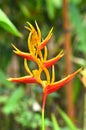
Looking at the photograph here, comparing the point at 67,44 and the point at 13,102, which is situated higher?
the point at 67,44

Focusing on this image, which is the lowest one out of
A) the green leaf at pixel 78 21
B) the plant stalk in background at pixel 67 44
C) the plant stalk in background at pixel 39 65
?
the plant stalk in background at pixel 39 65

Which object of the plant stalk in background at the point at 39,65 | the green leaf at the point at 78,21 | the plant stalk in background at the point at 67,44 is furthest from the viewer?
the green leaf at the point at 78,21

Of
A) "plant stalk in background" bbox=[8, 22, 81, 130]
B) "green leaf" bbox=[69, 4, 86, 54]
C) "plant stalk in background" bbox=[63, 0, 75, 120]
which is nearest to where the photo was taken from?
"plant stalk in background" bbox=[8, 22, 81, 130]

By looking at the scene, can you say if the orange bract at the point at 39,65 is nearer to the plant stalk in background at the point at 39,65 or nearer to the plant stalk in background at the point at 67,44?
the plant stalk in background at the point at 39,65

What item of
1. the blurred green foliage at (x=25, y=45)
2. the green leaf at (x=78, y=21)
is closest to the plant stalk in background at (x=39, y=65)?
the blurred green foliage at (x=25, y=45)

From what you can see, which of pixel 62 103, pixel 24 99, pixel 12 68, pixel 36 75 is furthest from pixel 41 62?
pixel 62 103

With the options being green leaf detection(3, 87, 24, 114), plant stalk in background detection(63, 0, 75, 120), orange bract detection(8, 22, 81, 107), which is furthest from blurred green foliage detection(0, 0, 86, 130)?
orange bract detection(8, 22, 81, 107)

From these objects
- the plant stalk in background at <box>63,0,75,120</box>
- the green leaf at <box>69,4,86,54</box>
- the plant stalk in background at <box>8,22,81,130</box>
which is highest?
the green leaf at <box>69,4,86,54</box>

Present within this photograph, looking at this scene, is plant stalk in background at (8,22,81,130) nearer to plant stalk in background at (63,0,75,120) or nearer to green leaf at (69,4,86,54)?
plant stalk in background at (63,0,75,120)

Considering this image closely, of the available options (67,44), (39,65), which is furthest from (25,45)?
(39,65)

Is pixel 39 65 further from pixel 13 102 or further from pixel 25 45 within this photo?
pixel 25 45

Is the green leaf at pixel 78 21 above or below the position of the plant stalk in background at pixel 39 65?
above

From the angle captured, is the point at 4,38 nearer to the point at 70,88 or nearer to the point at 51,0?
the point at 51,0
